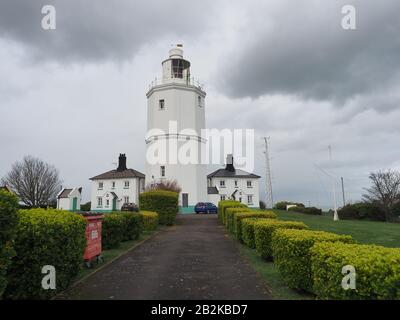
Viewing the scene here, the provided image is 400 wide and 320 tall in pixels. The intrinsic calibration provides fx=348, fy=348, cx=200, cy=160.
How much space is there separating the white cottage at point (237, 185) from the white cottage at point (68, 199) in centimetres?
2160

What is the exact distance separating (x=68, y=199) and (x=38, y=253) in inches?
1933

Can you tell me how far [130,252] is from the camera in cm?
1395

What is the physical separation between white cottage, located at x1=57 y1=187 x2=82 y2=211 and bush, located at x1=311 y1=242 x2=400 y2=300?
168 ft

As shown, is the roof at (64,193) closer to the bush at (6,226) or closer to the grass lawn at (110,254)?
the grass lawn at (110,254)

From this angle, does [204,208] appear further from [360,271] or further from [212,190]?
[360,271]

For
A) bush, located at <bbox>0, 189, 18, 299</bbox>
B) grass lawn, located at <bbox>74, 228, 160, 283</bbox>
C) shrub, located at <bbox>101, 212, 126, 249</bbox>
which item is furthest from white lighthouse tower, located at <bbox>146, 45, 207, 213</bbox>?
bush, located at <bbox>0, 189, 18, 299</bbox>

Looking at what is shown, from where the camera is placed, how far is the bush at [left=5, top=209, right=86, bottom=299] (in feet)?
21.3

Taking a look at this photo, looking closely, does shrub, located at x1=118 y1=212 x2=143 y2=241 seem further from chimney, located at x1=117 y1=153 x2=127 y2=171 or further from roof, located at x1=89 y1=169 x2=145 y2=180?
chimney, located at x1=117 y1=153 x2=127 y2=171

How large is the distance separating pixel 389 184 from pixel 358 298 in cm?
5165

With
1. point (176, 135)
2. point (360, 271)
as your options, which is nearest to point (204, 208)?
point (176, 135)

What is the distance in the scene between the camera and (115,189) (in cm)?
5638

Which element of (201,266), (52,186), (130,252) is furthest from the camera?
(52,186)
